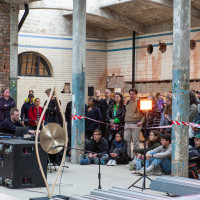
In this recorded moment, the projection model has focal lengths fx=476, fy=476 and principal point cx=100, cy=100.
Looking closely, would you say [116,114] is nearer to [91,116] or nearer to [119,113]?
[119,113]

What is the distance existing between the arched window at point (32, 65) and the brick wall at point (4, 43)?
7332 millimetres

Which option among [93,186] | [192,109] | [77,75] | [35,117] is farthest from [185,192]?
[35,117]

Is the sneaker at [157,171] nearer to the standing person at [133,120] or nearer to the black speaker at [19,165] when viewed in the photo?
the standing person at [133,120]

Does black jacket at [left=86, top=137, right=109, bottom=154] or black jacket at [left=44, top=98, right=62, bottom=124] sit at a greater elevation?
black jacket at [left=44, top=98, right=62, bottom=124]

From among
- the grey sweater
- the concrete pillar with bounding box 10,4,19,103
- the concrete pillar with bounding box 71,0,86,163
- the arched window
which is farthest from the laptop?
the arched window

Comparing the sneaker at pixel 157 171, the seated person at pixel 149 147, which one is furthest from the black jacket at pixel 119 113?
the sneaker at pixel 157 171

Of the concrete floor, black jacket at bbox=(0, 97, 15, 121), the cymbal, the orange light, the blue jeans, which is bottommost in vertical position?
the concrete floor

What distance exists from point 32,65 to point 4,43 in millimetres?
7785

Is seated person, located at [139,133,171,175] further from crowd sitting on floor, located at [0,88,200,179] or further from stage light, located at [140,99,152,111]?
stage light, located at [140,99,152,111]

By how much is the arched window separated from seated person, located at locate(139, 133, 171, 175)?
14.0 m

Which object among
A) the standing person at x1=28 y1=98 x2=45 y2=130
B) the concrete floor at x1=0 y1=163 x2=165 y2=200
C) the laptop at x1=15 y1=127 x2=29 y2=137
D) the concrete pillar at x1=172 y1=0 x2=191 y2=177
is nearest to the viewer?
the concrete floor at x1=0 y1=163 x2=165 y2=200

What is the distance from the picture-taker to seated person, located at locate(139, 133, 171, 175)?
35.0 ft

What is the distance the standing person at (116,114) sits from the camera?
44.3 ft

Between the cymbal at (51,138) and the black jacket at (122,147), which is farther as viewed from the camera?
the black jacket at (122,147)
